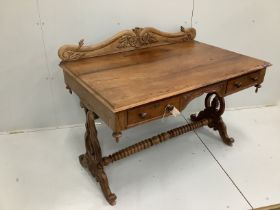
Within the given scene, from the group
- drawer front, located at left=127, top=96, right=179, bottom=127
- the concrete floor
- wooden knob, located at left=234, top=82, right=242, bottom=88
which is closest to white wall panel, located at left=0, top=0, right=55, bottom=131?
the concrete floor

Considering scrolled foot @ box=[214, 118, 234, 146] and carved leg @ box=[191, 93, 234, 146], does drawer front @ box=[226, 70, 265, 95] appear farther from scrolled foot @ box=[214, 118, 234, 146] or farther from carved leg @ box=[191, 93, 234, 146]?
scrolled foot @ box=[214, 118, 234, 146]

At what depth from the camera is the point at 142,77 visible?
1.55m

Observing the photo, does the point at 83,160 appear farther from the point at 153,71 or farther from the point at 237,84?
the point at 237,84

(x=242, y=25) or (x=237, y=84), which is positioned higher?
(x=242, y=25)

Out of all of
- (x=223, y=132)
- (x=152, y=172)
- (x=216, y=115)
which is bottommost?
(x=152, y=172)

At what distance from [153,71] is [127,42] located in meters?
0.42

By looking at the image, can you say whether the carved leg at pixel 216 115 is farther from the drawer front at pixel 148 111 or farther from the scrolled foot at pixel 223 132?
the drawer front at pixel 148 111

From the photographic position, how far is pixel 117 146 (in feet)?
7.36

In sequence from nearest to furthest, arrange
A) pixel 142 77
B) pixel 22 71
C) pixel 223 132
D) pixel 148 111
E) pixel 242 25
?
pixel 148 111 < pixel 142 77 < pixel 22 71 < pixel 223 132 < pixel 242 25

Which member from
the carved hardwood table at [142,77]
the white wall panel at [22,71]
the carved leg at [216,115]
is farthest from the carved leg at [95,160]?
the carved leg at [216,115]

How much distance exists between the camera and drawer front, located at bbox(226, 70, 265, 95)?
5.51 ft

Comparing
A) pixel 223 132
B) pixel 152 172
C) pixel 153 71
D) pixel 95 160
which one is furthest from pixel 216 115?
pixel 95 160

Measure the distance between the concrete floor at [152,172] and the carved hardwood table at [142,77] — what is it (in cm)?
13

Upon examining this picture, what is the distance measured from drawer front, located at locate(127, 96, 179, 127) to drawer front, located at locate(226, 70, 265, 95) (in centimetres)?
42
